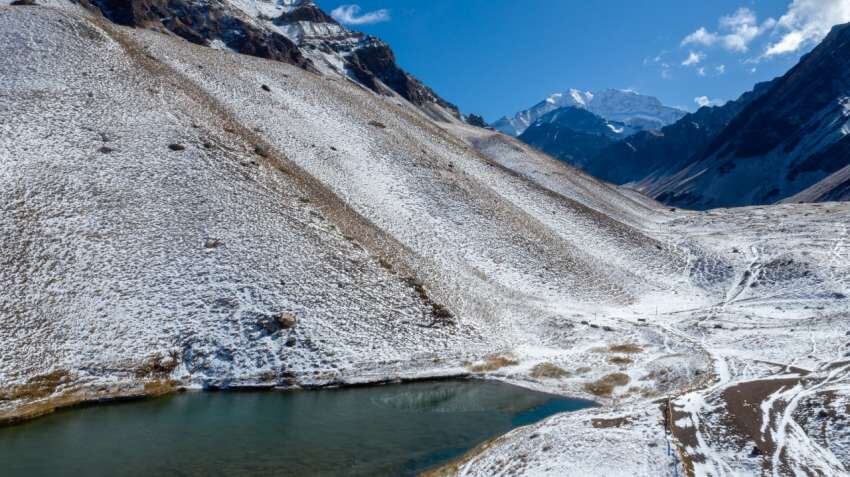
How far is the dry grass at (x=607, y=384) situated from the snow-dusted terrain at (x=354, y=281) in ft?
0.54

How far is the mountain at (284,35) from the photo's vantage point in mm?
124062

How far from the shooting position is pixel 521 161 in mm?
94125

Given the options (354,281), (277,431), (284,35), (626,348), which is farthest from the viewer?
(284,35)

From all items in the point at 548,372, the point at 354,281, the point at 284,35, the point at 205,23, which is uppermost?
the point at 284,35

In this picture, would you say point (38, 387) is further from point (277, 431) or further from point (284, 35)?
point (284, 35)

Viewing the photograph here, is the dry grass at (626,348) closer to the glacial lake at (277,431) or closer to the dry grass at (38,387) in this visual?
the glacial lake at (277,431)

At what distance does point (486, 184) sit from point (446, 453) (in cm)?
4578

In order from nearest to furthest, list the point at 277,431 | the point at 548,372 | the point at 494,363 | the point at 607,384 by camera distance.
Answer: the point at 277,431, the point at 607,384, the point at 548,372, the point at 494,363

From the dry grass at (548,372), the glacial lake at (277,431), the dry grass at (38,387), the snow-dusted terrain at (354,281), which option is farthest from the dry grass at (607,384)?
the dry grass at (38,387)

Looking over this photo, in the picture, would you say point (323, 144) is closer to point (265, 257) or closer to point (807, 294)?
point (265, 257)

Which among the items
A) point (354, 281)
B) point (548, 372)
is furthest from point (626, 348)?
point (354, 281)

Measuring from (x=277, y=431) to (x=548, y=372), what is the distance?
17.2m

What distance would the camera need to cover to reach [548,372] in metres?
34.5

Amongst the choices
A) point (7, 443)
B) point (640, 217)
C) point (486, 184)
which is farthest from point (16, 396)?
point (640, 217)
